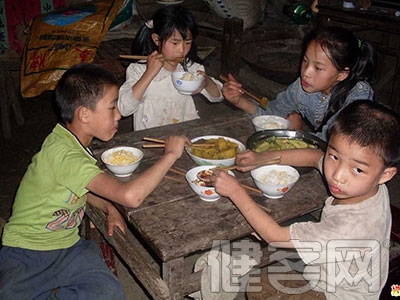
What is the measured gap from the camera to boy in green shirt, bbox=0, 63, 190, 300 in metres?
2.27

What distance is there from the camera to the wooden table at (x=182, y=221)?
1.87 meters

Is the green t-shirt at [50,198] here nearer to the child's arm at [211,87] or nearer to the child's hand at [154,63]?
the child's hand at [154,63]

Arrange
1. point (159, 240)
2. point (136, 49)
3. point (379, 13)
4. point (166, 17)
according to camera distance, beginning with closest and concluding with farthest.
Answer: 1. point (159, 240)
2. point (166, 17)
3. point (136, 49)
4. point (379, 13)

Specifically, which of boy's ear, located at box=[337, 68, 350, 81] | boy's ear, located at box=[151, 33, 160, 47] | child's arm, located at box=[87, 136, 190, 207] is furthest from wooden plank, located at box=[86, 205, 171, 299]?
boy's ear, located at box=[337, 68, 350, 81]

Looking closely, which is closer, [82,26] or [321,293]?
[321,293]

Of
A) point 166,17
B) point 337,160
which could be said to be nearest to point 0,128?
point 166,17

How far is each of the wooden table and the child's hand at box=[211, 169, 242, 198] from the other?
97 mm

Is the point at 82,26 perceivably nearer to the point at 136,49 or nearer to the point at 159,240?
the point at 136,49

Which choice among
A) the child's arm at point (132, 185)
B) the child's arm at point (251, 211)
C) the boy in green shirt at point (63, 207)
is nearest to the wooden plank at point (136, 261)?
the boy in green shirt at point (63, 207)

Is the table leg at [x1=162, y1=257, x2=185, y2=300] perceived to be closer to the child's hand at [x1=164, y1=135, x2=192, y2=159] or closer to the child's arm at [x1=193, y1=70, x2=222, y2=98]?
the child's hand at [x1=164, y1=135, x2=192, y2=159]

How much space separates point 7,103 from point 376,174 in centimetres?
516

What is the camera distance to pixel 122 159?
95.0 inches

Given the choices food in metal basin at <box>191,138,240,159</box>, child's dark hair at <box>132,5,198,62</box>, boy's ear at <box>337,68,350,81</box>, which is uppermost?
child's dark hair at <box>132,5,198,62</box>

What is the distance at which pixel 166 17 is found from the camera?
322cm
